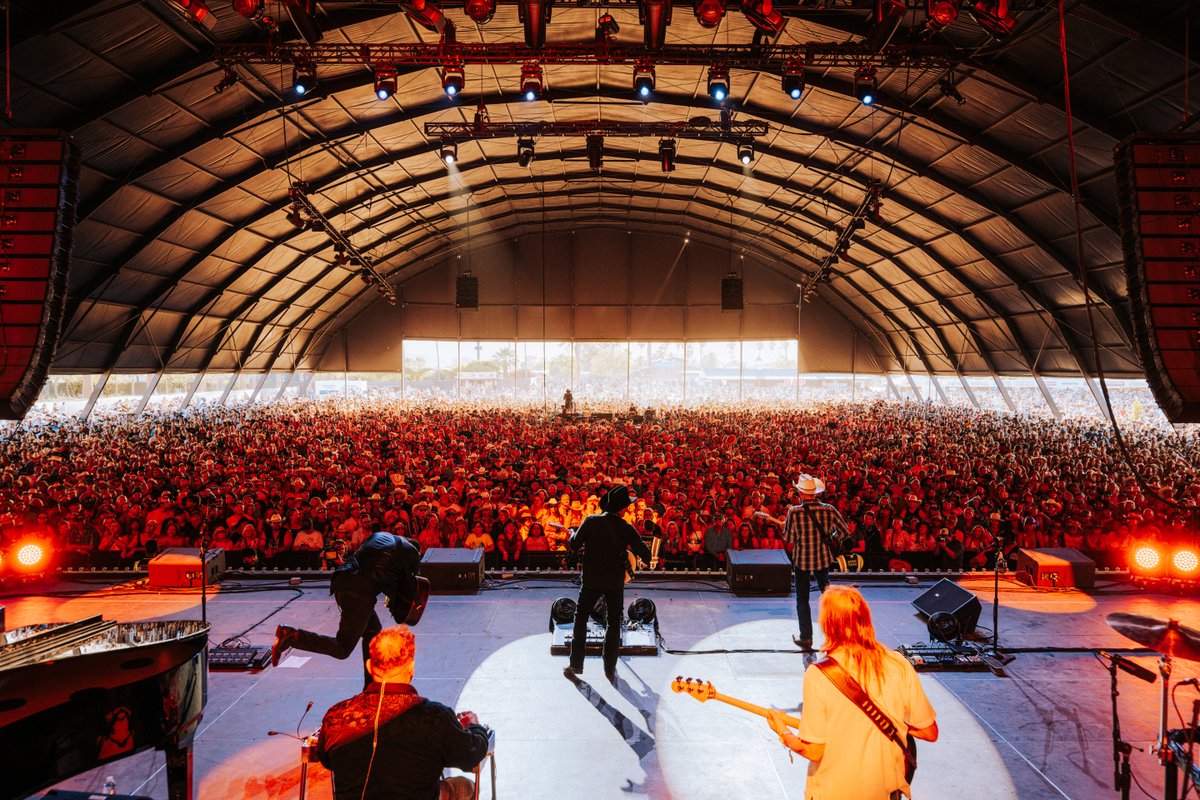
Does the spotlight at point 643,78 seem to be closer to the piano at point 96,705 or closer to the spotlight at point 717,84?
the spotlight at point 717,84

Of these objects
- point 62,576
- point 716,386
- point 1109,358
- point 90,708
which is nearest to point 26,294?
point 62,576

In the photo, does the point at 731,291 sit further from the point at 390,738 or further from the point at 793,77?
the point at 390,738

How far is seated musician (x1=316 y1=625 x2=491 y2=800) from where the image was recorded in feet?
7.33

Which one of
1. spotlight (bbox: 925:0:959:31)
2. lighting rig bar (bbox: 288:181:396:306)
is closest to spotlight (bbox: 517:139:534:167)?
lighting rig bar (bbox: 288:181:396:306)

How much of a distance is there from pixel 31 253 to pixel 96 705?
195 inches

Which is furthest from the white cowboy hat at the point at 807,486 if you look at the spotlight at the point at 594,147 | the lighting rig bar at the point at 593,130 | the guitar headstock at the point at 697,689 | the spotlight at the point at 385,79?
the lighting rig bar at the point at 593,130

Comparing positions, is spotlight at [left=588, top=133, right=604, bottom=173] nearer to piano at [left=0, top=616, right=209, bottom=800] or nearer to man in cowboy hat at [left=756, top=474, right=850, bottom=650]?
man in cowboy hat at [left=756, top=474, right=850, bottom=650]

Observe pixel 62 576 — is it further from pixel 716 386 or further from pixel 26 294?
pixel 716 386

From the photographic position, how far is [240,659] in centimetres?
511

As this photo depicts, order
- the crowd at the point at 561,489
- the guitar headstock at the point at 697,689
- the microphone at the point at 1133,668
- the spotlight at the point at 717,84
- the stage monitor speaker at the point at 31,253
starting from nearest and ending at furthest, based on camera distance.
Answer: the guitar headstock at the point at 697,689
the microphone at the point at 1133,668
the stage monitor speaker at the point at 31,253
the crowd at the point at 561,489
the spotlight at the point at 717,84

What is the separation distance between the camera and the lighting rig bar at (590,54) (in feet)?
27.9

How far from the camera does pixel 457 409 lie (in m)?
25.8

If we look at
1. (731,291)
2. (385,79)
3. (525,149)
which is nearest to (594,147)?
(525,149)

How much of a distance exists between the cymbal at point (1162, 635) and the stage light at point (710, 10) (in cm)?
639
